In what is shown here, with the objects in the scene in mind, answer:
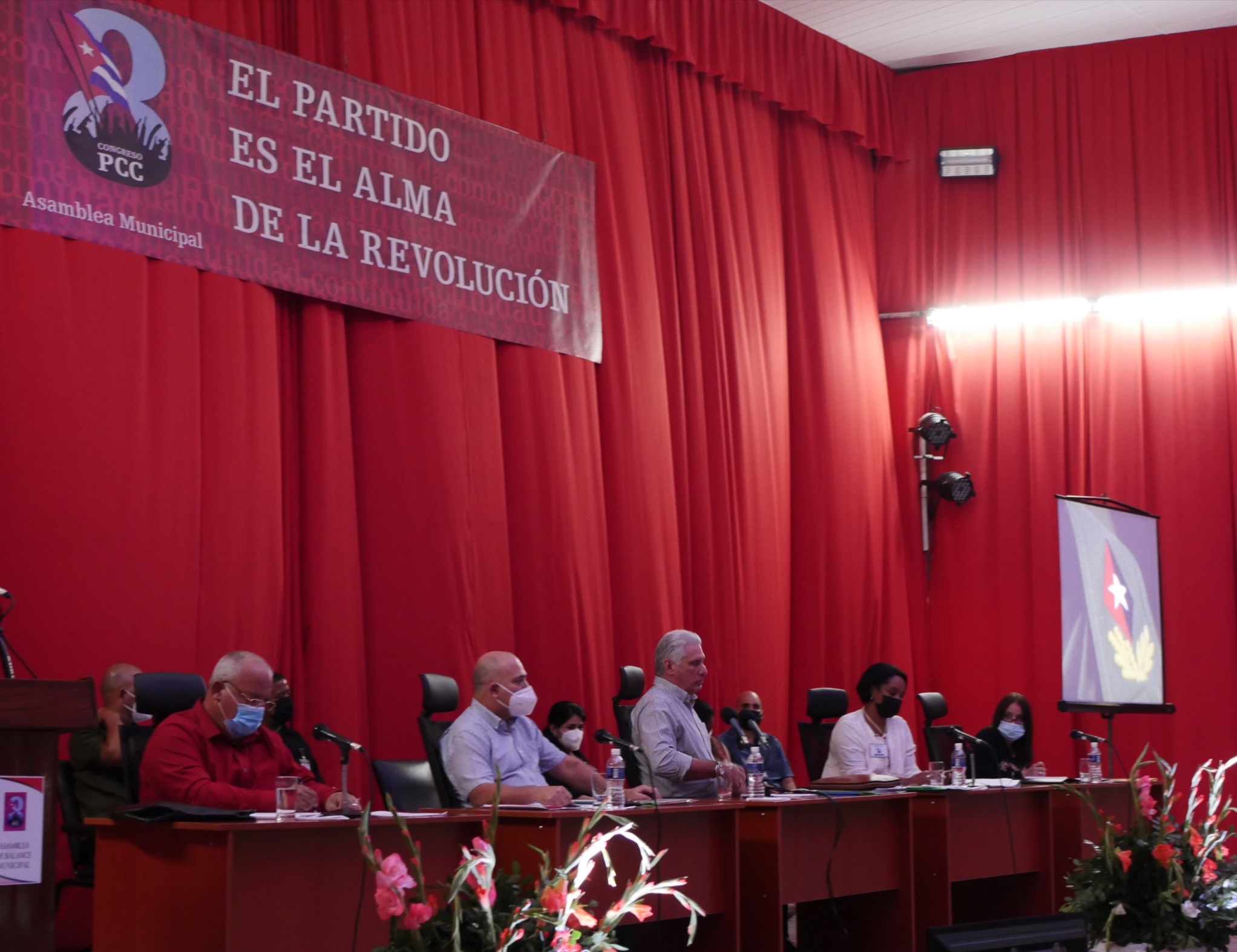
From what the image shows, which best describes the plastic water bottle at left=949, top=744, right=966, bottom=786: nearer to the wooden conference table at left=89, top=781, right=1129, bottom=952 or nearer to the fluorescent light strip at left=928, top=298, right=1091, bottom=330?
the wooden conference table at left=89, top=781, right=1129, bottom=952

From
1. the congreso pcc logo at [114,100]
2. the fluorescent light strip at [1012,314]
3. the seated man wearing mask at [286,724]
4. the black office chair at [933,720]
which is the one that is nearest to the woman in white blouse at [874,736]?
the black office chair at [933,720]

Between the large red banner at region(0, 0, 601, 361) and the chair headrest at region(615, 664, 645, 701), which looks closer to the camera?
the large red banner at region(0, 0, 601, 361)

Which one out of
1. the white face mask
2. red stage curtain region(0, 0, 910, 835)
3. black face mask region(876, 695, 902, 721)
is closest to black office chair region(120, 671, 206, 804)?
red stage curtain region(0, 0, 910, 835)

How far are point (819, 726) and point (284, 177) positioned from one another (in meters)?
2.96

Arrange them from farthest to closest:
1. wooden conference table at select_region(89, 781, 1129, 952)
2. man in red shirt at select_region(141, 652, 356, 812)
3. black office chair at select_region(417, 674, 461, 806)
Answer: black office chair at select_region(417, 674, 461, 806) < man in red shirt at select_region(141, 652, 356, 812) < wooden conference table at select_region(89, 781, 1129, 952)

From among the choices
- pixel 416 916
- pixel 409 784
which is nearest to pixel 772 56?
pixel 409 784

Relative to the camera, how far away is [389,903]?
1.88m

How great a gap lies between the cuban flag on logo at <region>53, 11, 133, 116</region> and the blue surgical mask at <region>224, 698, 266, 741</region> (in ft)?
7.11

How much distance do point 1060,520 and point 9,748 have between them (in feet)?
15.4

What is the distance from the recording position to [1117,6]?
8000 mm

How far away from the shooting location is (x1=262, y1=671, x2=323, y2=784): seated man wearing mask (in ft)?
15.1

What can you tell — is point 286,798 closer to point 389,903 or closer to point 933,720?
point 389,903

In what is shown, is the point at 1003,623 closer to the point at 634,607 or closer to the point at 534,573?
the point at 634,607

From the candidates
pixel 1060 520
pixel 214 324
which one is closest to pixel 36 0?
pixel 214 324
